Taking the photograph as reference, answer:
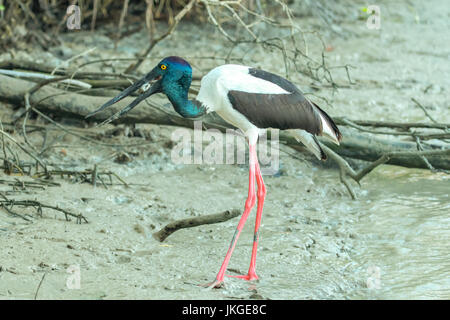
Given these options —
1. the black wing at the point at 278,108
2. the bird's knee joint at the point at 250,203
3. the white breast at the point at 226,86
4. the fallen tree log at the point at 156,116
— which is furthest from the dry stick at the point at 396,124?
the bird's knee joint at the point at 250,203

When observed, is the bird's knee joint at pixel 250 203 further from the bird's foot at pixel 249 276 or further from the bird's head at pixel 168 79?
the bird's head at pixel 168 79

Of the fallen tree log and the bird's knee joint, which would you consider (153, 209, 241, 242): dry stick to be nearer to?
the bird's knee joint

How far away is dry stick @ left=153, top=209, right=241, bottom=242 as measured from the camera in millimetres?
3846

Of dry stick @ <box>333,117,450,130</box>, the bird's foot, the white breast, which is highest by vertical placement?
the white breast

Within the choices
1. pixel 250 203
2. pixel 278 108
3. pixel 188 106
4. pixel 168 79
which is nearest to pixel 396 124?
pixel 278 108

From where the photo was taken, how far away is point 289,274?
12.8 ft

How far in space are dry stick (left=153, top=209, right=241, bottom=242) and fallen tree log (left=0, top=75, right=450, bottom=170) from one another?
1328 mm

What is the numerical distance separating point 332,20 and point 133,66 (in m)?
3.69

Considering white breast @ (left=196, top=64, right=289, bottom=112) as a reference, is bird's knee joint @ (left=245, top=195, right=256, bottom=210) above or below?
below

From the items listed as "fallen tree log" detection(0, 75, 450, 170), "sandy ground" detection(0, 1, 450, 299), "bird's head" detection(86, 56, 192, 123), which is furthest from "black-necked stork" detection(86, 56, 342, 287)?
"fallen tree log" detection(0, 75, 450, 170)

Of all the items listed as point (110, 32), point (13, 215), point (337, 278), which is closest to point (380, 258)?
point (337, 278)

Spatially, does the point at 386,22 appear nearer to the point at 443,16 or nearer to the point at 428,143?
the point at 443,16

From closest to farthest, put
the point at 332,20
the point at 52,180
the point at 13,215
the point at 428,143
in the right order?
the point at 13,215, the point at 52,180, the point at 428,143, the point at 332,20
